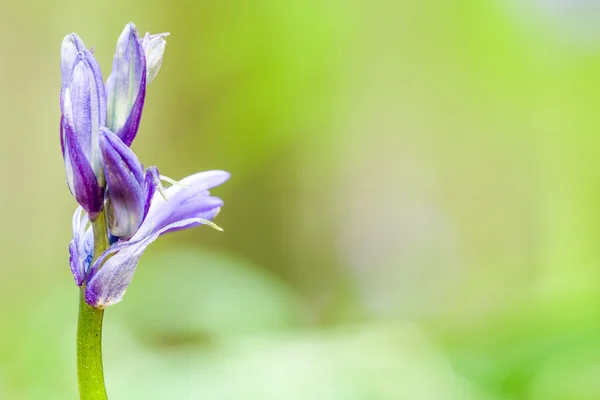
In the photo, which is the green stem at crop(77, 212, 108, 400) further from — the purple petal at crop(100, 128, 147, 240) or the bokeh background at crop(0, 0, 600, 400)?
the bokeh background at crop(0, 0, 600, 400)

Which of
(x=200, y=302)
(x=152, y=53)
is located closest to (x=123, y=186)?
(x=152, y=53)

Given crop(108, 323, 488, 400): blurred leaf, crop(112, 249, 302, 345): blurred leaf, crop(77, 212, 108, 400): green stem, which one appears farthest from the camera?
crop(112, 249, 302, 345): blurred leaf

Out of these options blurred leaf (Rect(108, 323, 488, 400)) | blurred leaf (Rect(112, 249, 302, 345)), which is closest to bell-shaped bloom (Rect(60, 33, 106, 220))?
blurred leaf (Rect(108, 323, 488, 400))

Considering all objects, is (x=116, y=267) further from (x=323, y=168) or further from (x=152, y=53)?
(x=323, y=168)

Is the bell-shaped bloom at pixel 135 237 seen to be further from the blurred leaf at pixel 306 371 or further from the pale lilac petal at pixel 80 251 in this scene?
the blurred leaf at pixel 306 371

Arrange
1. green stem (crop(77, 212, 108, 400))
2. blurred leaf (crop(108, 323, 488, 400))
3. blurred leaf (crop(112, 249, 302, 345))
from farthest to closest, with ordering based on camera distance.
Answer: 1. blurred leaf (crop(112, 249, 302, 345))
2. blurred leaf (crop(108, 323, 488, 400))
3. green stem (crop(77, 212, 108, 400))

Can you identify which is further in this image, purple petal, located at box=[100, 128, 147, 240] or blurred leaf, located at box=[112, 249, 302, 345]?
blurred leaf, located at box=[112, 249, 302, 345]

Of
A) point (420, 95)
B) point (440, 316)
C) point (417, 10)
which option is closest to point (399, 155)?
point (420, 95)
